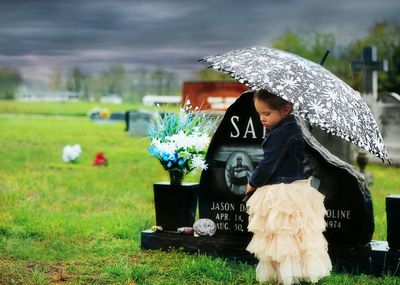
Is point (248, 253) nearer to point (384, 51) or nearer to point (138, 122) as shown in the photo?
point (138, 122)

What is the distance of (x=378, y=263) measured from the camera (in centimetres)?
612

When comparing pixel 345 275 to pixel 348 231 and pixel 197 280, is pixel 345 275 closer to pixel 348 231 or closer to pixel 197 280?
pixel 348 231

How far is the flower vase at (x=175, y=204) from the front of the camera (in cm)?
686

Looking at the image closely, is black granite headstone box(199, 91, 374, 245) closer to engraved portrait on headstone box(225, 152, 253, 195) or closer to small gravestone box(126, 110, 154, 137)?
engraved portrait on headstone box(225, 152, 253, 195)

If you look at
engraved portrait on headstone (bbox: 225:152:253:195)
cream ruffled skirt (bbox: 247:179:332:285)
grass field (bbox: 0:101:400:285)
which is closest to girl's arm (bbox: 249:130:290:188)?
cream ruffled skirt (bbox: 247:179:332:285)

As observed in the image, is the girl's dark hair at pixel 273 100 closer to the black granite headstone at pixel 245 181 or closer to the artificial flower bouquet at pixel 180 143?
the black granite headstone at pixel 245 181

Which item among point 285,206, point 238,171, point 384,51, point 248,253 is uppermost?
point 384,51

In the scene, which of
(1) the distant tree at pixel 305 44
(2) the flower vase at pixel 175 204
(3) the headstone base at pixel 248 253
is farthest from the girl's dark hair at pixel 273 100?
(1) the distant tree at pixel 305 44

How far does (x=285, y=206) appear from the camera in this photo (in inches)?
211

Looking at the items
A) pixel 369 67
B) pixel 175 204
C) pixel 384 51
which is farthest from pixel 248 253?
pixel 384 51

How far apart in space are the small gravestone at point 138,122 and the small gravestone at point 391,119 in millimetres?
8539

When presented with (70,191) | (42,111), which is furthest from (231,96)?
(42,111)

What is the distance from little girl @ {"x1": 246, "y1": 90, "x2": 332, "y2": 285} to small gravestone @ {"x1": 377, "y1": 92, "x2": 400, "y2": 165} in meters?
11.3

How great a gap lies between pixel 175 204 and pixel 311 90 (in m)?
2.11
